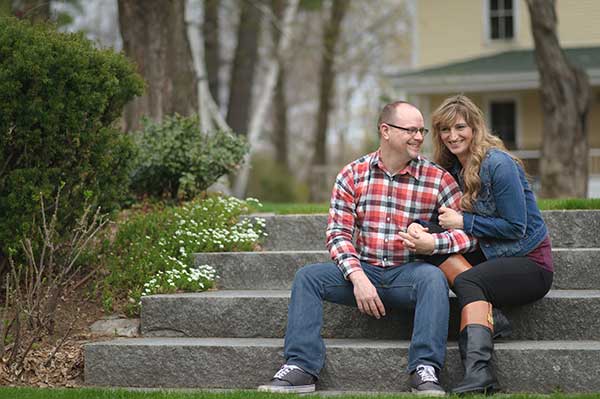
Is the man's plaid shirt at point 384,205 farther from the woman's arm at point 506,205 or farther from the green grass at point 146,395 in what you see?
the green grass at point 146,395

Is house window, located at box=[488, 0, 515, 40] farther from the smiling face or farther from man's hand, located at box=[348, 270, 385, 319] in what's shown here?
man's hand, located at box=[348, 270, 385, 319]

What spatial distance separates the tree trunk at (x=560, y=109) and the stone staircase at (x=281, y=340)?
7177 millimetres

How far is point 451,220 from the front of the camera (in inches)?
219

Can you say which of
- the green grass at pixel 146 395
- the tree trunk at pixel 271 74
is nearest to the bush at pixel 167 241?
the green grass at pixel 146 395

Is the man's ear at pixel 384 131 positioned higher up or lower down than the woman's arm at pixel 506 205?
higher up

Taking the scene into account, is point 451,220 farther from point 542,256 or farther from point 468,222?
point 542,256

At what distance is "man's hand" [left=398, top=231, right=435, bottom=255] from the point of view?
547 cm

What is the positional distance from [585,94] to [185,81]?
5671 millimetres

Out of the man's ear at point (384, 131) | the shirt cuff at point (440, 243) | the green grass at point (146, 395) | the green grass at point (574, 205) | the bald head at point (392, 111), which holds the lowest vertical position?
the green grass at point (146, 395)

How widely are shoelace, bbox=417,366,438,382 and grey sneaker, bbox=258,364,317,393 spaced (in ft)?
2.04

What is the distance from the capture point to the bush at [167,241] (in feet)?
22.1

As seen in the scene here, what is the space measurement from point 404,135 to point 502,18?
17134 mm

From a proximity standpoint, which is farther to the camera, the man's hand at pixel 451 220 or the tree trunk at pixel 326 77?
the tree trunk at pixel 326 77

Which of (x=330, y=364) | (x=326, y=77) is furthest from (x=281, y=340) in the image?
(x=326, y=77)
